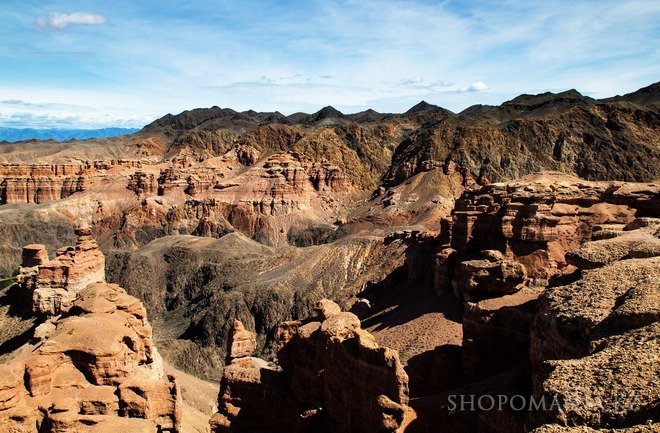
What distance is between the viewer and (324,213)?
102 metres

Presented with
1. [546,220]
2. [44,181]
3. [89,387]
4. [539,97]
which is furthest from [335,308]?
[539,97]

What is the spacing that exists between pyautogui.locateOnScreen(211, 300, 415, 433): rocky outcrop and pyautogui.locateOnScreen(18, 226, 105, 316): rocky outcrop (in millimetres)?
18318

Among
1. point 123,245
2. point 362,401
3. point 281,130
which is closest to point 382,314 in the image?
point 362,401

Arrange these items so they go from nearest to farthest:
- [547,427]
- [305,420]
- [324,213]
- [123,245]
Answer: [547,427]
[305,420]
[123,245]
[324,213]

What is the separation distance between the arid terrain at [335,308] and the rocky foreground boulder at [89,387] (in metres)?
0.07

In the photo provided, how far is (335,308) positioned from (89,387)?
10777mm

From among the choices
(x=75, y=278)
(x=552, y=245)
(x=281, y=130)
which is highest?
(x=281, y=130)

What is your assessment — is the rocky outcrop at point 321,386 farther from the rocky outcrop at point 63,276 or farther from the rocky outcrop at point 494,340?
the rocky outcrop at point 63,276

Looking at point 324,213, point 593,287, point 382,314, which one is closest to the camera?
point 593,287

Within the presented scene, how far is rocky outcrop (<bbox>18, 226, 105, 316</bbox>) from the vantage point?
36781mm

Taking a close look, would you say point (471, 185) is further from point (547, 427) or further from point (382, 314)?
point (547, 427)

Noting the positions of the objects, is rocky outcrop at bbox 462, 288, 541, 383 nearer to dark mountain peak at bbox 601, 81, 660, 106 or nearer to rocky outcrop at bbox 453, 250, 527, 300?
rocky outcrop at bbox 453, 250, 527, 300

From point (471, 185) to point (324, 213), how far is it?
29.4 metres

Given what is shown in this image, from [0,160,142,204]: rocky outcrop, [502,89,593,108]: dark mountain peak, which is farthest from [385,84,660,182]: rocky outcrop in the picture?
[0,160,142,204]: rocky outcrop
